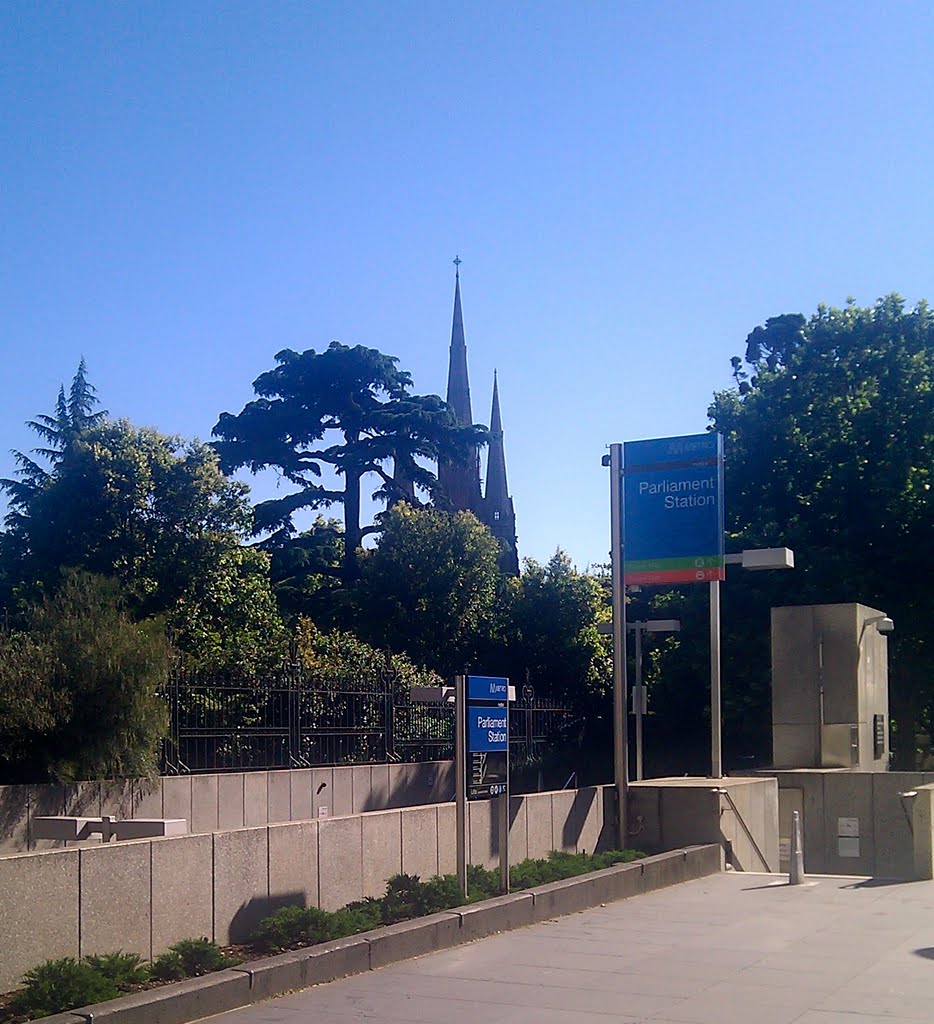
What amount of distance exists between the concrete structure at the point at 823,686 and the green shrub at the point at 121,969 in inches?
610

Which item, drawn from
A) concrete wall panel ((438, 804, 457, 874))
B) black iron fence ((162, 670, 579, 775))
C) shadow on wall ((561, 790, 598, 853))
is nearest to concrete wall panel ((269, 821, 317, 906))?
concrete wall panel ((438, 804, 457, 874))

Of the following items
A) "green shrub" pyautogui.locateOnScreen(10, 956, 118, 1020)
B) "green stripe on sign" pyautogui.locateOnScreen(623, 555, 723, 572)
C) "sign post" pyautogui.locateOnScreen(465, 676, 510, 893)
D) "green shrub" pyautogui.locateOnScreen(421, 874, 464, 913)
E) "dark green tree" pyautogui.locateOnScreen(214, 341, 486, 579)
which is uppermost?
"dark green tree" pyautogui.locateOnScreen(214, 341, 486, 579)

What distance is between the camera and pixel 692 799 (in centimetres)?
1647

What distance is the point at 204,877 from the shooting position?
31.6ft

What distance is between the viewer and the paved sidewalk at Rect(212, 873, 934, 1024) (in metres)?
8.09

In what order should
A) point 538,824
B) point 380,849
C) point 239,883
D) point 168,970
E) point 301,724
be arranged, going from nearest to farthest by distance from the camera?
point 168,970 → point 239,883 → point 380,849 → point 538,824 → point 301,724

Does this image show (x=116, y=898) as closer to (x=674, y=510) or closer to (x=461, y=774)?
(x=461, y=774)

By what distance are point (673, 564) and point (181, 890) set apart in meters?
9.68

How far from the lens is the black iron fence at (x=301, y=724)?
64.8 feet

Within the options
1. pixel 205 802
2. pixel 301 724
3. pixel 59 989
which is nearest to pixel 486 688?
pixel 59 989

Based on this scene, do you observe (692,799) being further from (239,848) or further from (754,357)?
(754,357)

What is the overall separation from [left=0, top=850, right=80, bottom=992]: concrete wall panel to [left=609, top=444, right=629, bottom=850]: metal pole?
29.6ft

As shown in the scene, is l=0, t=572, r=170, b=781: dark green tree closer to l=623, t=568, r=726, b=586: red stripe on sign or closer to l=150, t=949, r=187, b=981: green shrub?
l=623, t=568, r=726, b=586: red stripe on sign

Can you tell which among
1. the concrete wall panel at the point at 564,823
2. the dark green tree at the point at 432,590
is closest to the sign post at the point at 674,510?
the concrete wall panel at the point at 564,823
